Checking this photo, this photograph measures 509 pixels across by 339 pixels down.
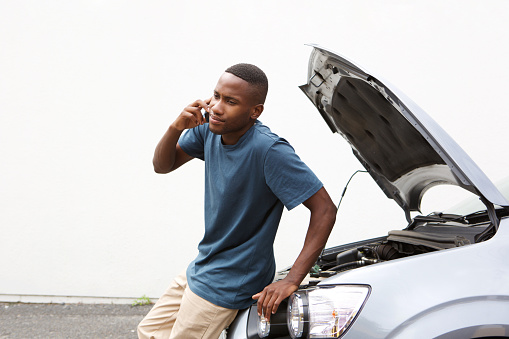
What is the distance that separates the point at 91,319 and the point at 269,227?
10.4ft

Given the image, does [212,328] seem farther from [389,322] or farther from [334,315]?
[389,322]

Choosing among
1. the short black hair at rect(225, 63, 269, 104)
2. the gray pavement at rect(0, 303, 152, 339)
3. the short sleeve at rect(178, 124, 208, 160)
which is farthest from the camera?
the gray pavement at rect(0, 303, 152, 339)

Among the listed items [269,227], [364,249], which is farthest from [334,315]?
[364,249]

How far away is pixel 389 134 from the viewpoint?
8.73ft

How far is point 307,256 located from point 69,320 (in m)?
3.39

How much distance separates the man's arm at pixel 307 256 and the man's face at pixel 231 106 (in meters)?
0.43

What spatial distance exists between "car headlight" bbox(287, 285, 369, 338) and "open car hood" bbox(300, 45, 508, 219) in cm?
58

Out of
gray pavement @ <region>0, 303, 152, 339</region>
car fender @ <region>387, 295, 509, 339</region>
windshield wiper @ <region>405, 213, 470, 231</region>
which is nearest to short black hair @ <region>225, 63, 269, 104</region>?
car fender @ <region>387, 295, 509, 339</region>

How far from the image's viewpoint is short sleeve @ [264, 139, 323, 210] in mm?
2006

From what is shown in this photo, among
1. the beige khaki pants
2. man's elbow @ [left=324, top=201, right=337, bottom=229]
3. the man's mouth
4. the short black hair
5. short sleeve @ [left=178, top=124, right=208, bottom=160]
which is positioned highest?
the short black hair

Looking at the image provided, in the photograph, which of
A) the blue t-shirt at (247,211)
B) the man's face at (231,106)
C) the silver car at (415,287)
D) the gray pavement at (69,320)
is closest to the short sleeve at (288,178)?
the blue t-shirt at (247,211)

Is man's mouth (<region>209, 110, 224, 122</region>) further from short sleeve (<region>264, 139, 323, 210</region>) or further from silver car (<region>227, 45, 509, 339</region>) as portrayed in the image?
silver car (<region>227, 45, 509, 339</region>)

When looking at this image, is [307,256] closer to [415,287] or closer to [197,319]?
[415,287]

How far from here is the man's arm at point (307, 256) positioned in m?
1.92
